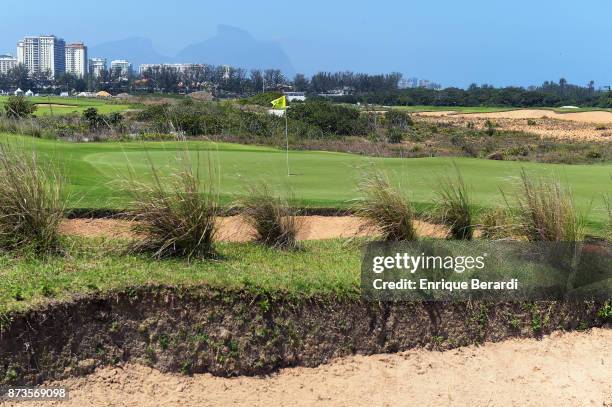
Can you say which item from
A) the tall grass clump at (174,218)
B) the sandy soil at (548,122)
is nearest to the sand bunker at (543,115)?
the sandy soil at (548,122)

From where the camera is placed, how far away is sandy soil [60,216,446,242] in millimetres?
8562

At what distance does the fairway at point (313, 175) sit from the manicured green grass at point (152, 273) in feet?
5.98

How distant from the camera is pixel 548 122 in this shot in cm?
9112

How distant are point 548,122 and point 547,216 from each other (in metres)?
88.7

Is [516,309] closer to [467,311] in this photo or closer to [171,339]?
[467,311]

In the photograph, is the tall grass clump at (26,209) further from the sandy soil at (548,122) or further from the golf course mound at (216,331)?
the sandy soil at (548,122)

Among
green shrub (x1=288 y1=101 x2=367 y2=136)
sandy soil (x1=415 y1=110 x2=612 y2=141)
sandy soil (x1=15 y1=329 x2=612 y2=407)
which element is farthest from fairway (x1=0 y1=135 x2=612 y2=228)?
sandy soil (x1=415 y1=110 x2=612 y2=141)

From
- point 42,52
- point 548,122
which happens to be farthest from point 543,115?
point 42,52

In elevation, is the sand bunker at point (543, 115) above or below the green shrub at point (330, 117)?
above

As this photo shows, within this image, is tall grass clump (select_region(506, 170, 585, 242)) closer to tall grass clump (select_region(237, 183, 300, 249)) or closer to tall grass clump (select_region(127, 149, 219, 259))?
tall grass clump (select_region(237, 183, 300, 249))

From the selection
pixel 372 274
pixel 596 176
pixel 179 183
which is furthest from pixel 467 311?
pixel 596 176

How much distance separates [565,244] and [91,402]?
5278 millimetres

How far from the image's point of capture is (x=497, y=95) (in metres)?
130

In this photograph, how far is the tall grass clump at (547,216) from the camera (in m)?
7.89
